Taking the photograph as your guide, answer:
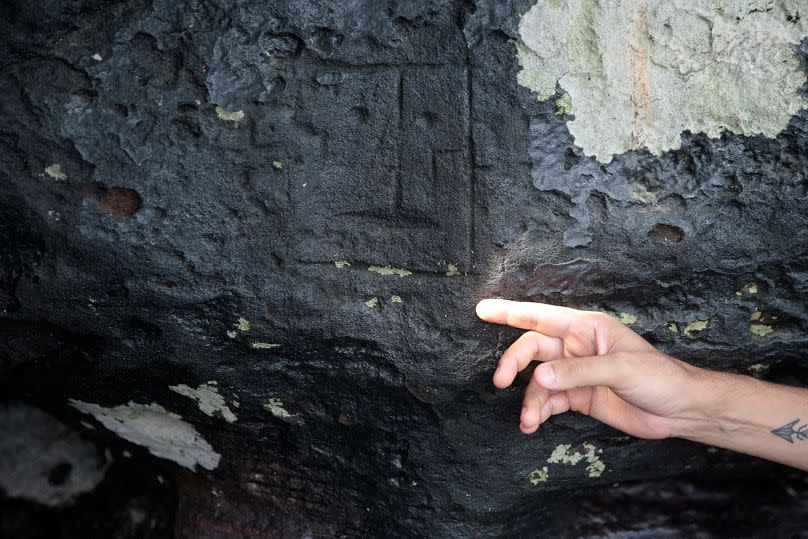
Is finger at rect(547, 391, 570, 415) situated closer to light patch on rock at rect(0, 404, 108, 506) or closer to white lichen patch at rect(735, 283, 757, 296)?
white lichen patch at rect(735, 283, 757, 296)

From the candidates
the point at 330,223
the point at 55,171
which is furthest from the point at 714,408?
the point at 55,171

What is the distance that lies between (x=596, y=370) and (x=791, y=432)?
48 centimetres

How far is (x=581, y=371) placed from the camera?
1.18m

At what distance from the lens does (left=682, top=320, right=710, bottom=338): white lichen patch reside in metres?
1.41

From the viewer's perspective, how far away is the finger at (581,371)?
1.18 meters

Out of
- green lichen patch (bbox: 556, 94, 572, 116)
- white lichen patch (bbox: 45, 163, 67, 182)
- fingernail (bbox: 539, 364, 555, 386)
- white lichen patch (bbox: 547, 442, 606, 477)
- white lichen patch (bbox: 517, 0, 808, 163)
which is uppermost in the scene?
white lichen patch (bbox: 517, 0, 808, 163)

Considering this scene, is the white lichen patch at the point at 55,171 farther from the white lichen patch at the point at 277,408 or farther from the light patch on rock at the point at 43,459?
the white lichen patch at the point at 277,408

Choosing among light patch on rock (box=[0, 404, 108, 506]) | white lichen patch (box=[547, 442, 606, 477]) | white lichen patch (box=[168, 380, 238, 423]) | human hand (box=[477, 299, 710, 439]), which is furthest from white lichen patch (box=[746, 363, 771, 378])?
light patch on rock (box=[0, 404, 108, 506])

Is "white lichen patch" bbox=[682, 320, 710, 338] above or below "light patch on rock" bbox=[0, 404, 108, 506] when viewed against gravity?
above

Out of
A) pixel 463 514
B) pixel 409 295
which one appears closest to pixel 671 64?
pixel 409 295

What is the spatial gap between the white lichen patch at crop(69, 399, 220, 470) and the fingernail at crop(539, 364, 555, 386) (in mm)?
837

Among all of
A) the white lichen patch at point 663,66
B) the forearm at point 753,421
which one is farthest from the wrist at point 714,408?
the white lichen patch at point 663,66

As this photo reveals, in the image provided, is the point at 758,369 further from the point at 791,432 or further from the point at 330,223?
the point at 330,223

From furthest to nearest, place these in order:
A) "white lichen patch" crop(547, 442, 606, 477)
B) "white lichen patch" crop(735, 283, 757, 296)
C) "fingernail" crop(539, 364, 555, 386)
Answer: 1. "white lichen patch" crop(547, 442, 606, 477)
2. "white lichen patch" crop(735, 283, 757, 296)
3. "fingernail" crop(539, 364, 555, 386)
